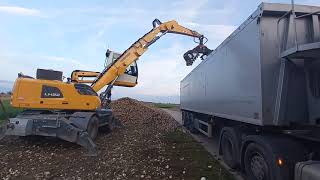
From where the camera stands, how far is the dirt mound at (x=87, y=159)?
31.7 ft

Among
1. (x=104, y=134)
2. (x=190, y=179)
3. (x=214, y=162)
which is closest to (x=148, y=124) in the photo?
(x=104, y=134)

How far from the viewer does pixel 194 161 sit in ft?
36.8

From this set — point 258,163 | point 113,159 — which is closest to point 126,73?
point 113,159

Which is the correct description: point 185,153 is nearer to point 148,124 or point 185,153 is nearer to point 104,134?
point 104,134

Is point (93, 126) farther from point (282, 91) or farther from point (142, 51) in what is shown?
point (282, 91)

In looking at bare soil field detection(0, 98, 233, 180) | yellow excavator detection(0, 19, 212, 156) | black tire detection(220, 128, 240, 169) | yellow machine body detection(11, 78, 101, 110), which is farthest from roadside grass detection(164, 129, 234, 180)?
yellow machine body detection(11, 78, 101, 110)

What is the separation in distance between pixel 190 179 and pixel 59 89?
726cm

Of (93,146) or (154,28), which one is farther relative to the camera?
(154,28)

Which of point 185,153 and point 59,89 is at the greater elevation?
point 59,89

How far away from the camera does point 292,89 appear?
6711 mm

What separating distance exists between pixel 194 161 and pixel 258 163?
4.00 metres

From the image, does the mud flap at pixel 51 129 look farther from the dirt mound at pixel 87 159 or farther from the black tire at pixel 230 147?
the black tire at pixel 230 147

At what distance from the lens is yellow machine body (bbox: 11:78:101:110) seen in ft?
46.6

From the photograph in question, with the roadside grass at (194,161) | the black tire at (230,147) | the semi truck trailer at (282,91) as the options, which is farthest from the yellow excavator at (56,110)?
the semi truck trailer at (282,91)
